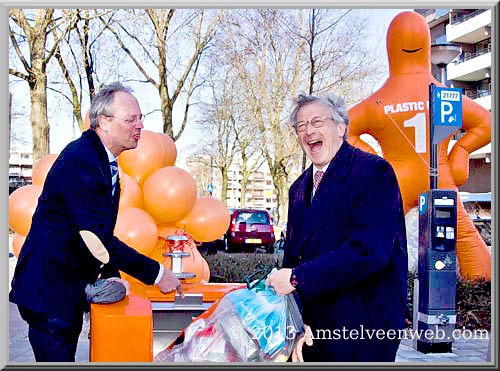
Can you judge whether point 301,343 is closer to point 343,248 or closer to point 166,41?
point 343,248

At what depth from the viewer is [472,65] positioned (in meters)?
6.27

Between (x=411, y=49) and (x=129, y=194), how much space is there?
3040 millimetres

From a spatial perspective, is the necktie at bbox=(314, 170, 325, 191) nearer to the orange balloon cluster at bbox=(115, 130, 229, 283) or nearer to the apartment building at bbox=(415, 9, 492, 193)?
the apartment building at bbox=(415, 9, 492, 193)

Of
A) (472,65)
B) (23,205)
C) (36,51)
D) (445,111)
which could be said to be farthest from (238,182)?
(23,205)

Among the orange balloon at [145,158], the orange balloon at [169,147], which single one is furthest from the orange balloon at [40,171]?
the orange balloon at [169,147]

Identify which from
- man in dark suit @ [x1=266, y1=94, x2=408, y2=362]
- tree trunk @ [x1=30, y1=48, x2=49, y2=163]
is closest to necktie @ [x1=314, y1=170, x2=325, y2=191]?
man in dark suit @ [x1=266, y1=94, x2=408, y2=362]

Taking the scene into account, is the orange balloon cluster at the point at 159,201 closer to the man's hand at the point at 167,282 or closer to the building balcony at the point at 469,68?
the man's hand at the point at 167,282

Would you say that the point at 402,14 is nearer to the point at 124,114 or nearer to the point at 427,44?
the point at 427,44

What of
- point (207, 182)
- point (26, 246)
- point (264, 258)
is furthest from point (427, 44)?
point (207, 182)

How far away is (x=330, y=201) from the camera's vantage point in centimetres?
239

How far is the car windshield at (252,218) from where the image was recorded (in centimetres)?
1272

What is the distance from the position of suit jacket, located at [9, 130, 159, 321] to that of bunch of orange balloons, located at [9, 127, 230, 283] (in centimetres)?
205

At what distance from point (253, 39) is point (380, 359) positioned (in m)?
3.24

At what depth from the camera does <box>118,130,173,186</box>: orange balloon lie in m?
5.18
